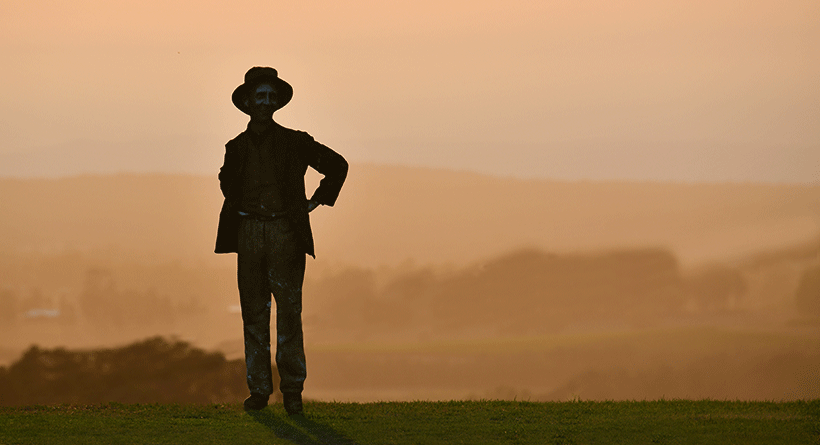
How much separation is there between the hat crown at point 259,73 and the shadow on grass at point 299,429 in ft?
11.6

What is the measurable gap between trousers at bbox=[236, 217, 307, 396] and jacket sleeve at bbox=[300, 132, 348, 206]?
519 millimetres

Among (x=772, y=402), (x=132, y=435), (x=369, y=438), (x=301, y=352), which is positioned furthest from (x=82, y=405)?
(x=772, y=402)

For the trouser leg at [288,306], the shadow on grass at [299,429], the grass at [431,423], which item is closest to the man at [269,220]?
the trouser leg at [288,306]

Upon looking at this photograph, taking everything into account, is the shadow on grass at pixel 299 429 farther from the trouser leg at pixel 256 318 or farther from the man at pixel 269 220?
the trouser leg at pixel 256 318

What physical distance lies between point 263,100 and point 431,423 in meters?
3.80

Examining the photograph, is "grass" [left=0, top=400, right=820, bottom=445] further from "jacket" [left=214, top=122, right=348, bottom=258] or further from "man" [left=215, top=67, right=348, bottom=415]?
"jacket" [left=214, top=122, right=348, bottom=258]

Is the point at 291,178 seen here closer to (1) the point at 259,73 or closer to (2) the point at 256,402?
(1) the point at 259,73

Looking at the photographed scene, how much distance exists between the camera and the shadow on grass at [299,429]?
9945 mm

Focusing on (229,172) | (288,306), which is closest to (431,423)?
(288,306)

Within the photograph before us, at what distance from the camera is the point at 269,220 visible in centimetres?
1104

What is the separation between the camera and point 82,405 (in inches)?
465

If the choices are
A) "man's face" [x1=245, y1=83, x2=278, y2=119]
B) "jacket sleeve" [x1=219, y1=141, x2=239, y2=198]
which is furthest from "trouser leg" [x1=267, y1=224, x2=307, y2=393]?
"man's face" [x1=245, y1=83, x2=278, y2=119]

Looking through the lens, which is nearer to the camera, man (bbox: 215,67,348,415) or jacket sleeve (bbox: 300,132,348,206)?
man (bbox: 215,67,348,415)

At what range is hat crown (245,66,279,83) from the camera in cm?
1111
